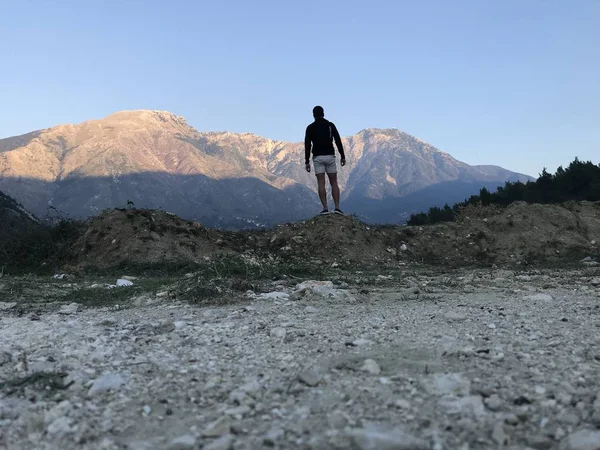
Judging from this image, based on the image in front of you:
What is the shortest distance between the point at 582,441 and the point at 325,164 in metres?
11.7

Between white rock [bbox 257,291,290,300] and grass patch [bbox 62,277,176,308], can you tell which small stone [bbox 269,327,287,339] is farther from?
grass patch [bbox 62,277,176,308]

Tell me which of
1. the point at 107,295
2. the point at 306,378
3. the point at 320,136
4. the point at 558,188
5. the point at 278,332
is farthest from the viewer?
the point at 558,188

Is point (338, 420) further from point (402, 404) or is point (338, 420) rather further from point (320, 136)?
point (320, 136)

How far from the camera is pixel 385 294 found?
7.23m

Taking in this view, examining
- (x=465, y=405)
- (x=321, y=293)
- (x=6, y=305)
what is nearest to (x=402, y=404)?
(x=465, y=405)

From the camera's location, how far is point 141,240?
12570 mm

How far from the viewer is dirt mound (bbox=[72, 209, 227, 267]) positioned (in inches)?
481

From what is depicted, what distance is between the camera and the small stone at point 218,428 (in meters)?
2.63

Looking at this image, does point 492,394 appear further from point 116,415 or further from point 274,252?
point 274,252

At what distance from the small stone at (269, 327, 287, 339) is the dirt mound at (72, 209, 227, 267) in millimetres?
7722

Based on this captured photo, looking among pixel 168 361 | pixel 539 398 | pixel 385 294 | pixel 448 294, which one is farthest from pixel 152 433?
pixel 448 294

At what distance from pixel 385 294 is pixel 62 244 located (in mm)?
10806

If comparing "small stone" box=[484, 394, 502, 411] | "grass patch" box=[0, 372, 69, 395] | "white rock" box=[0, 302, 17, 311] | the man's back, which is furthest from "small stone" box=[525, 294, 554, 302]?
the man's back

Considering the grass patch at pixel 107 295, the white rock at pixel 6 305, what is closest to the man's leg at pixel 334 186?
the grass patch at pixel 107 295
